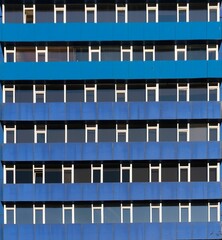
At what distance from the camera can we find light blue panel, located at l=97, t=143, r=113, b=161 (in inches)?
1348

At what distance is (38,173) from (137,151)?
4.96 meters

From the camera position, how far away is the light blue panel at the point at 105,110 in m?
34.4

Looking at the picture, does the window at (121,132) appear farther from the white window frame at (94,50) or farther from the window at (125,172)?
the white window frame at (94,50)

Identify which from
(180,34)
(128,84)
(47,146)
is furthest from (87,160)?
(180,34)

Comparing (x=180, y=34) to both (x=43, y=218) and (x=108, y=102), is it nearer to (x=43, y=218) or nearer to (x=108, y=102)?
(x=108, y=102)

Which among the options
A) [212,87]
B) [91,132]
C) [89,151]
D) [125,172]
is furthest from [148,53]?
[125,172]

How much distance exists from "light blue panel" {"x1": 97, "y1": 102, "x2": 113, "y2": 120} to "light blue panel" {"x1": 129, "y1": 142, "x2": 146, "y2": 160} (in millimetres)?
1762

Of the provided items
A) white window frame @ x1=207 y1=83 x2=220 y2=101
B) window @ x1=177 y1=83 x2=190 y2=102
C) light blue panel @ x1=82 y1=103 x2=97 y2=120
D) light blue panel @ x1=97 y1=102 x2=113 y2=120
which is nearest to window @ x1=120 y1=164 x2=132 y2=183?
light blue panel @ x1=97 y1=102 x2=113 y2=120

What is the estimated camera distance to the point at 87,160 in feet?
A: 113

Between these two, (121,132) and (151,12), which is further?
(151,12)

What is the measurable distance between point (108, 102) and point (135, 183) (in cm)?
414

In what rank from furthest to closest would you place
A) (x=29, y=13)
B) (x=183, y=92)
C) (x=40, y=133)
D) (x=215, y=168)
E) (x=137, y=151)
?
(x=29, y=13) → (x=183, y=92) → (x=40, y=133) → (x=215, y=168) → (x=137, y=151)

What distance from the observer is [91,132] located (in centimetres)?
3484

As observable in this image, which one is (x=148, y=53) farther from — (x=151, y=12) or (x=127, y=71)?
(x=151, y=12)
